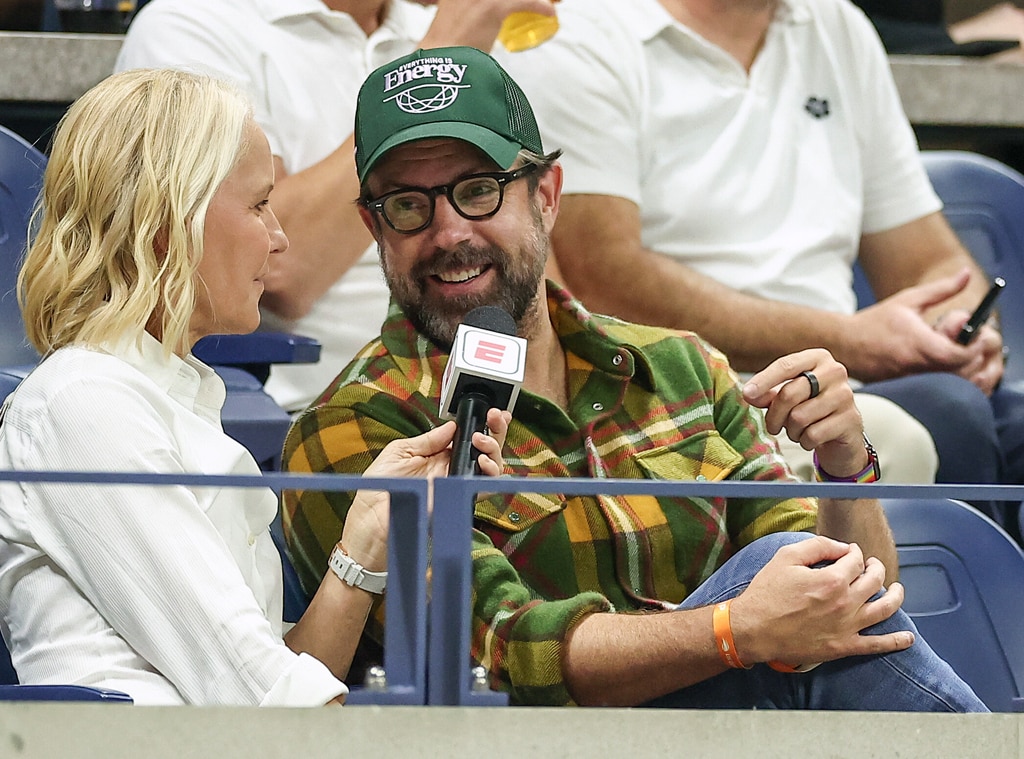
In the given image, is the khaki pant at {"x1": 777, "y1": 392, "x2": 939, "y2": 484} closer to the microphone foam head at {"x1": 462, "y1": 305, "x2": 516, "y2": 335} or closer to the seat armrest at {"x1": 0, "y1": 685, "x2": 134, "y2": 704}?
the microphone foam head at {"x1": 462, "y1": 305, "x2": 516, "y2": 335}

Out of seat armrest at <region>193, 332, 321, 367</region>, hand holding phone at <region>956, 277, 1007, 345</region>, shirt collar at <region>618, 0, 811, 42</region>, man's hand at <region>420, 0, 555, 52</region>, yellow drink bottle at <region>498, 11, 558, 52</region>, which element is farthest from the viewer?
shirt collar at <region>618, 0, 811, 42</region>

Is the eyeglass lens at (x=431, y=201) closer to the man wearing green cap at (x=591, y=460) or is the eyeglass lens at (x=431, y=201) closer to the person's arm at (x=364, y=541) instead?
the man wearing green cap at (x=591, y=460)

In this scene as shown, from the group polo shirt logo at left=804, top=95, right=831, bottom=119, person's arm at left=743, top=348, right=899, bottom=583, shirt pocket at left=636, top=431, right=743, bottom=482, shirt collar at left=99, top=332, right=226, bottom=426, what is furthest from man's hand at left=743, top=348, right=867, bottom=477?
polo shirt logo at left=804, top=95, right=831, bottom=119

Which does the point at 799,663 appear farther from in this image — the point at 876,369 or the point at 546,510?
the point at 876,369

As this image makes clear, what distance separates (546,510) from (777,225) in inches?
38.3

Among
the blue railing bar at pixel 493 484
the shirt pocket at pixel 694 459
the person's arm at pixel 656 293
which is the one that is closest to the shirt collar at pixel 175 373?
the blue railing bar at pixel 493 484

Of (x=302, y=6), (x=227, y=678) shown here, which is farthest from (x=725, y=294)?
(x=227, y=678)

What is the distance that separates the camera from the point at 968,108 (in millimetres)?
2457

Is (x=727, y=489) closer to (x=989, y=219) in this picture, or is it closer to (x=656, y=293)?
(x=656, y=293)

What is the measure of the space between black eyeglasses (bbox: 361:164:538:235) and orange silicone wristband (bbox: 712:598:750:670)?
52 centimetres

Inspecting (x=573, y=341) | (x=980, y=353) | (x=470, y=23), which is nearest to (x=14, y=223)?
(x=470, y=23)

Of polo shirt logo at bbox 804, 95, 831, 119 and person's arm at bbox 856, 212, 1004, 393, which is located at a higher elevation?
polo shirt logo at bbox 804, 95, 831, 119

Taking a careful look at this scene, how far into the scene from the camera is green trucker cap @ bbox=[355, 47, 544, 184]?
1.43 meters

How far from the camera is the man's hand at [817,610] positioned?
109cm
